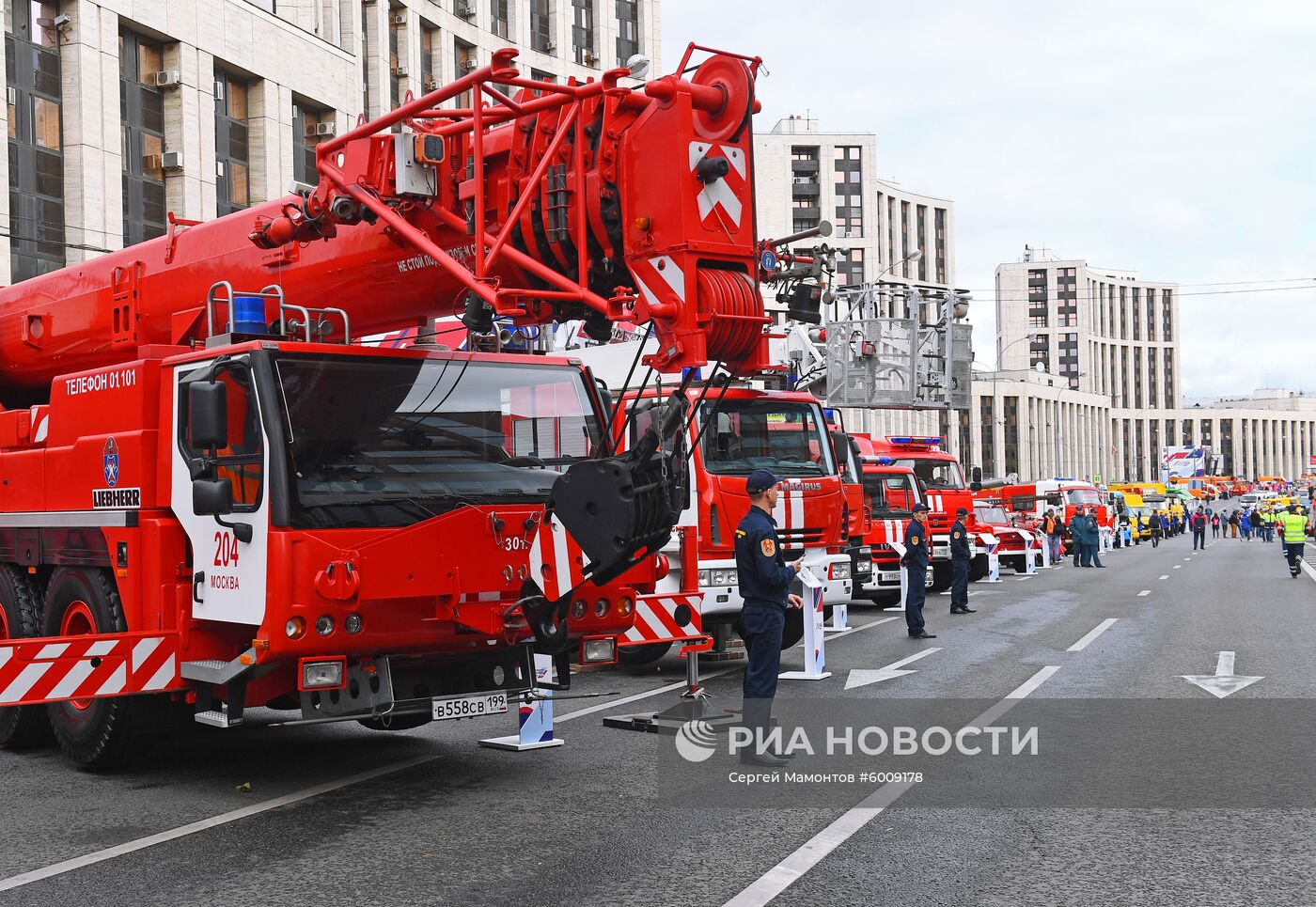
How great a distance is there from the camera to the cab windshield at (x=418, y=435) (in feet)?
24.5

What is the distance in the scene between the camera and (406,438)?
7.92m

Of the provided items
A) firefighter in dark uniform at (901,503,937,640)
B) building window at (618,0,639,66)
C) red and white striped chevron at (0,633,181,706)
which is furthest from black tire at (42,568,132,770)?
building window at (618,0,639,66)

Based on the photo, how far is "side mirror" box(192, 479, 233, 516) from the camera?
7457 millimetres

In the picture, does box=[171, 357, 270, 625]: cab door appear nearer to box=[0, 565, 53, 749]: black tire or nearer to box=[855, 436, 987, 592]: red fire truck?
box=[0, 565, 53, 749]: black tire

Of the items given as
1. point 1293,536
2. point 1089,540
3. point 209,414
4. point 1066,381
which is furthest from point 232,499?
point 1066,381

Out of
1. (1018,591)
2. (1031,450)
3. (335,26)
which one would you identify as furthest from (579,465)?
(1031,450)

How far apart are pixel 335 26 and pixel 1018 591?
26.8 m

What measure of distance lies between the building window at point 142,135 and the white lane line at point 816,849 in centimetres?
2819

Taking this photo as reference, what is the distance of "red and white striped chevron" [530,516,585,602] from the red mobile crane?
0.01 m

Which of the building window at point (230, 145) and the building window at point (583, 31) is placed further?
the building window at point (583, 31)

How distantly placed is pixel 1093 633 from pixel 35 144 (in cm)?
2395

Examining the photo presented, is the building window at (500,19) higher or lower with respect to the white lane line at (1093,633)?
higher

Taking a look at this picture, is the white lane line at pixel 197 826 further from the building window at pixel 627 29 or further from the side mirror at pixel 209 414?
the building window at pixel 627 29

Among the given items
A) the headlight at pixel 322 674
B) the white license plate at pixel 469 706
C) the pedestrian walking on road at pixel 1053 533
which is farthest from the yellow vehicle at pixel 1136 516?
the headlight at pixel 322 674
